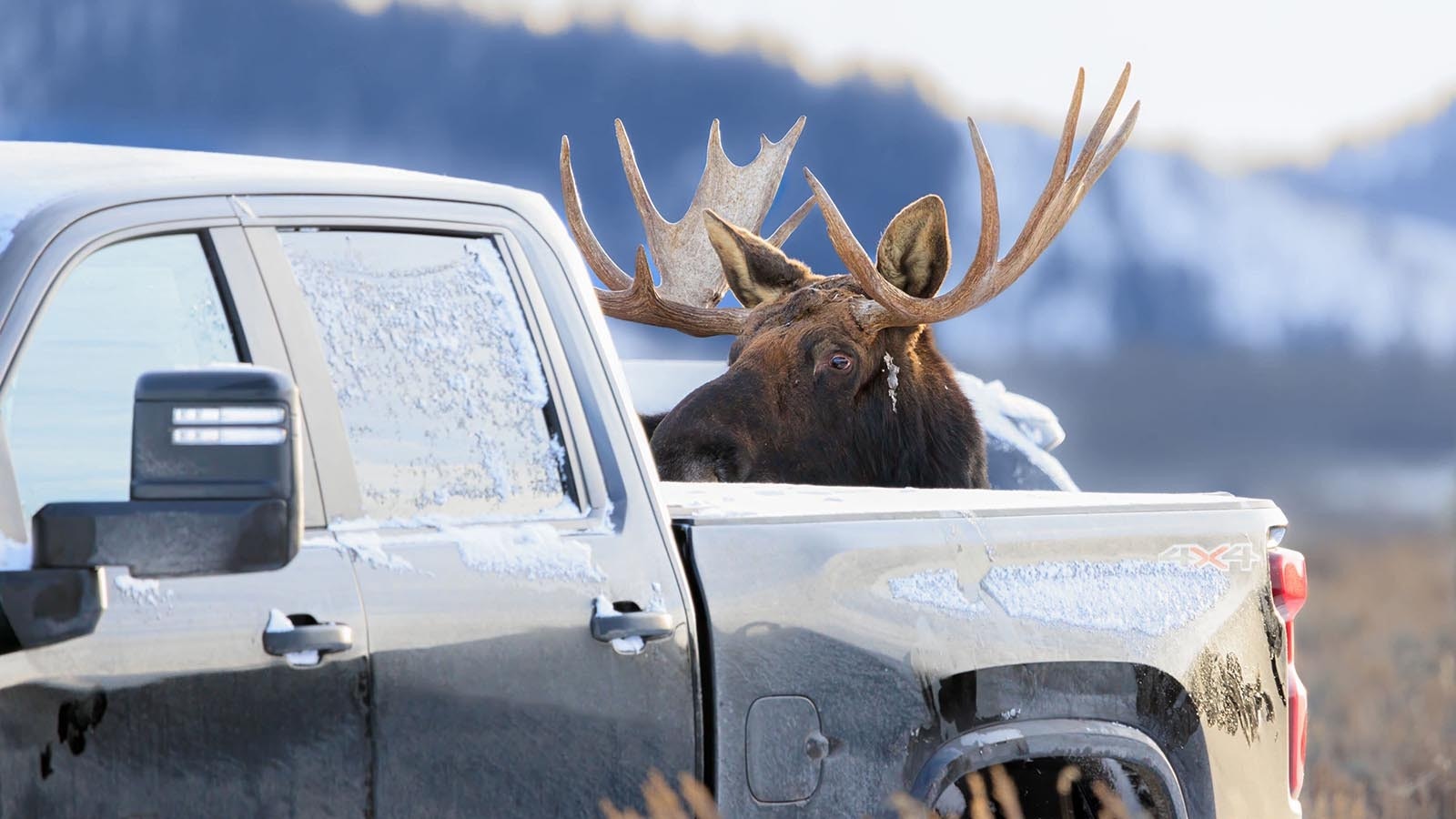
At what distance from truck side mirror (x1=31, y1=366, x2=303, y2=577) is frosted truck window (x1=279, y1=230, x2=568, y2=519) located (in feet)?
1.59

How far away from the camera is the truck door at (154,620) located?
261 cm

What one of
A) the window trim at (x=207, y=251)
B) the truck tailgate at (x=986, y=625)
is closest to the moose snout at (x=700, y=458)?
the truck tailgate at (x=986, y=625)

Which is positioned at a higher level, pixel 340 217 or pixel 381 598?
pixel 340 217

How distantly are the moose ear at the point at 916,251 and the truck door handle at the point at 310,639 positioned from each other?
5.33 meters

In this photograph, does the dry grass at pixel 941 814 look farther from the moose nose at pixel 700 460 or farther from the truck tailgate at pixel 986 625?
the moose nose at pixel 700 460

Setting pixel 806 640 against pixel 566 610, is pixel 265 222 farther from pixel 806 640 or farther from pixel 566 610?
pixel 806 640

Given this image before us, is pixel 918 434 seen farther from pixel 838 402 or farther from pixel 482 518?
pixel 482 518

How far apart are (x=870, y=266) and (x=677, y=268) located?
2.09m

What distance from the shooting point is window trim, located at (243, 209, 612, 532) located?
9.80 feet

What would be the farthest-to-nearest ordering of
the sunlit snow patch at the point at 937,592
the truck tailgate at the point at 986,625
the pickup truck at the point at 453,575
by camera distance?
1. the sunlit snow patch at the point at 937,592
2. the truck tailgate at the point at 986,625
3. the pickup truck at the point at 453,575

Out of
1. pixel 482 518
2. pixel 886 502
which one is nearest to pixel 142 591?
pixel 482 518

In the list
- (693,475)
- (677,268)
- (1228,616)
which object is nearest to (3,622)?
(1228,616)

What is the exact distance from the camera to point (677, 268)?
9719 millimetres

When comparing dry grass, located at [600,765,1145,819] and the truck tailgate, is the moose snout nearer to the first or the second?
the truck tailgate
